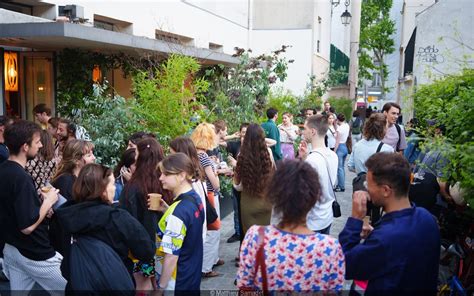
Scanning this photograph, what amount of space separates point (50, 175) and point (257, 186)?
229 cm

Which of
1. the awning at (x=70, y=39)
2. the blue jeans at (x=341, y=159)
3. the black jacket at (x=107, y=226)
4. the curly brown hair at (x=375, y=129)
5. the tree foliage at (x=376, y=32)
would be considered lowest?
the blue jeans at (x=341, y=159)

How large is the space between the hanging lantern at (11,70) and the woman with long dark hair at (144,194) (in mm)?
6277

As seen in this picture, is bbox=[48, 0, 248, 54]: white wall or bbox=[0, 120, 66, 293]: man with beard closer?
bbox=[0, 120, 66, 293]: man with beard

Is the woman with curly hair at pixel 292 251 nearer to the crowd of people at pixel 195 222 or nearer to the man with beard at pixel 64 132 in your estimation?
the crowd of people at pixel 195 222

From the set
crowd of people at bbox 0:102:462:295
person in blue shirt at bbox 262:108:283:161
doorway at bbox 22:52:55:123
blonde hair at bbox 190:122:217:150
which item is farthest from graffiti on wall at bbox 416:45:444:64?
doorway at bbox 22:52:55:123

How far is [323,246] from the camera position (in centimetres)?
232

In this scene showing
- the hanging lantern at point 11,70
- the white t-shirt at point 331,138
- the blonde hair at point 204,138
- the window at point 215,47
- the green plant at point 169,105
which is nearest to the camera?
the blonde hair at point 204,138

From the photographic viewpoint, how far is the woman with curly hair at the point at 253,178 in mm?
4738

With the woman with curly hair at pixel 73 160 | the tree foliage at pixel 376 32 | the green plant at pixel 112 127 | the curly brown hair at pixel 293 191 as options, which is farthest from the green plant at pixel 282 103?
the tree foliage at pixel 376 32

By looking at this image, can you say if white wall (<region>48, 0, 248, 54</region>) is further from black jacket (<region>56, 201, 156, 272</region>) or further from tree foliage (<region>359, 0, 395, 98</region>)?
tree foliage (<region>359, 0, 395, 98</region>)

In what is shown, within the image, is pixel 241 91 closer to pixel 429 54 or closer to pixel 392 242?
pixel 429 54

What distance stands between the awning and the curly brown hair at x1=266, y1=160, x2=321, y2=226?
582 cm

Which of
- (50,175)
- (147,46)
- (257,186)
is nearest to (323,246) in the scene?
(257,186)

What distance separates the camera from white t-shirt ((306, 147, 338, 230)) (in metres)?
4.33
